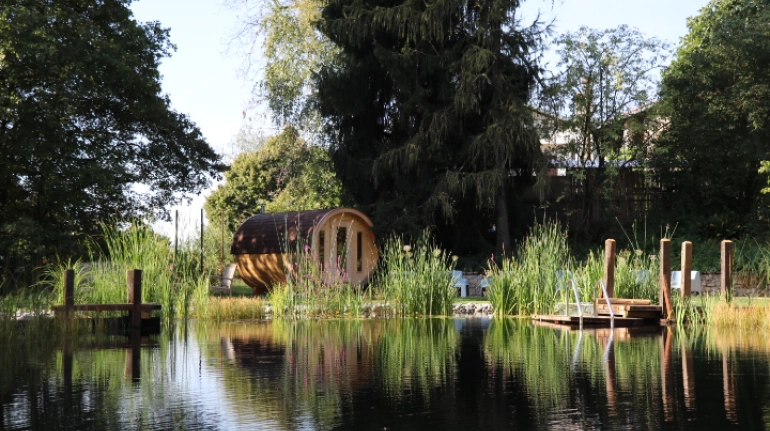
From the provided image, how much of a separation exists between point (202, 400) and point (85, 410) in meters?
0.84

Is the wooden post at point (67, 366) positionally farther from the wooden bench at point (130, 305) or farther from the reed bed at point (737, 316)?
the reed bed at point (737, 316)

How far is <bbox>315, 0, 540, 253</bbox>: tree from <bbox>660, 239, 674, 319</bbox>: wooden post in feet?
25.1

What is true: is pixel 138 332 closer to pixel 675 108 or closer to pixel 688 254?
pixel 688 254

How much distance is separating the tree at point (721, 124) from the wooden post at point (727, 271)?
29.0ft

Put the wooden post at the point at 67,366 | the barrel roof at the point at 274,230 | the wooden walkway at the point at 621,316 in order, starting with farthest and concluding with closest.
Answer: the barrel roof at the point at 274,230 → the wooden walkway at the point at 621,316 → the wooden post at the point at 67,366

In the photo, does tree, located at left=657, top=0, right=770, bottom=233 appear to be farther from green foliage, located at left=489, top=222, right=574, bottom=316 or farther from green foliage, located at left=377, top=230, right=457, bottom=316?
green foliage, located at left=377, top=230, right=457, bottom=316

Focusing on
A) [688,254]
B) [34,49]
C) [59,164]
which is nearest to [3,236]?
[59,164]

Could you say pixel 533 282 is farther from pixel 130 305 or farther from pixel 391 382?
pixel 391 382

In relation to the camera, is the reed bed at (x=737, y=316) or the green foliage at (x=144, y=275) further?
the green foliage at (x=144, y=275)

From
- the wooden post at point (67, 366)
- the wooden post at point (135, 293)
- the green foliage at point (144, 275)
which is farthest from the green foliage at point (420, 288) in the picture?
the wooden post at point (67, 366)

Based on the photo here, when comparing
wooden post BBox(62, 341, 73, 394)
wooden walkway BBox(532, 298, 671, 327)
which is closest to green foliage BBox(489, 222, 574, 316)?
wooden walkway BBox(532, 298, 671, 327)

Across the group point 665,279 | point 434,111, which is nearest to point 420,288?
point 665,279

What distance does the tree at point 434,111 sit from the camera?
73.4 ft

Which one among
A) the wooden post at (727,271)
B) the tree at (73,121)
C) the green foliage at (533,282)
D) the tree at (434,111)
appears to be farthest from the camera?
the tree at (434,111)
